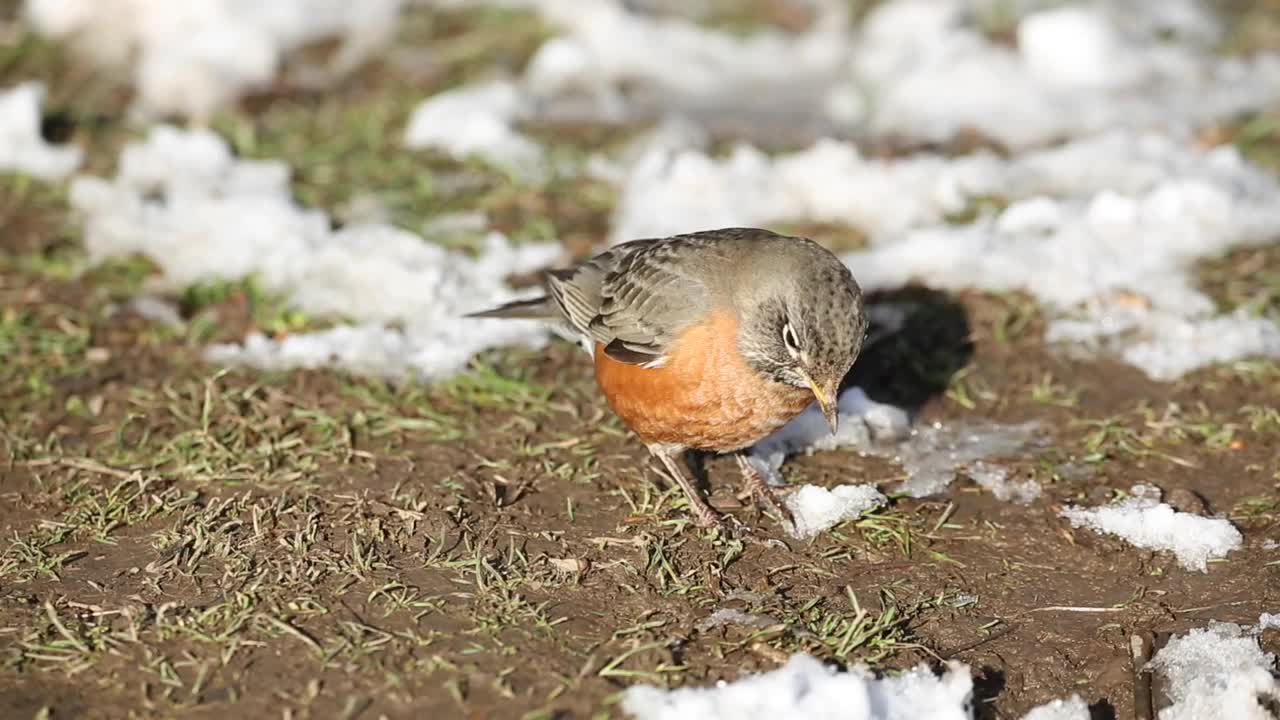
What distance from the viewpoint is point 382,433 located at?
18.5 ft

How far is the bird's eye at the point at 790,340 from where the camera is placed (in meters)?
4.82

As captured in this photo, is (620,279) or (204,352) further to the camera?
(204,352)

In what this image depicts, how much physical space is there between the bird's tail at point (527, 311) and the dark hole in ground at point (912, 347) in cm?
138

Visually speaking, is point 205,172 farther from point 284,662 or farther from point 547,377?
point 284,662

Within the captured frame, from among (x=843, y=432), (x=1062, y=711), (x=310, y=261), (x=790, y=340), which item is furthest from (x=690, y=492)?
(x=310, y=261)

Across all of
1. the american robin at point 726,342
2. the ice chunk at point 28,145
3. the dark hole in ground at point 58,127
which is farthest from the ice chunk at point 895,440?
the dark hole in ground at point 58,127

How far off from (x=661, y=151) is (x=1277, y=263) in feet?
11.3

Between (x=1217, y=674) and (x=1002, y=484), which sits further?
(x=1002, y=484)

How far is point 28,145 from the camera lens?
27.0ft

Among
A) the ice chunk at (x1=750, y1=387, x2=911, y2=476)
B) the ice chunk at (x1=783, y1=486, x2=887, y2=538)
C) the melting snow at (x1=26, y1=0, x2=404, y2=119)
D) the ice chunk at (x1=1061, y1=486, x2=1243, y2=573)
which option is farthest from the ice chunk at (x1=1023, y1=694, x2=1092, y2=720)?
the melting snow at (x1=26, y1=0, x2=404, y2=119)

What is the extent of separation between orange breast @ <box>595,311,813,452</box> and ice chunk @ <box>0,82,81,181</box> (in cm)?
459

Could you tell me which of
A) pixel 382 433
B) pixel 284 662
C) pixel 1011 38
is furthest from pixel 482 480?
pixel 1011 38

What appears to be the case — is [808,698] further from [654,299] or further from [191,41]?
[191,41]

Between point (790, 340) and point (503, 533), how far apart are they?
3.93 ft
